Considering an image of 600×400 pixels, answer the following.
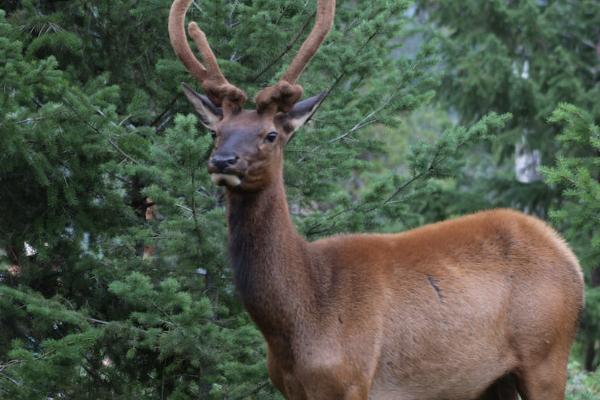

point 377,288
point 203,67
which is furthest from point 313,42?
point 377,288

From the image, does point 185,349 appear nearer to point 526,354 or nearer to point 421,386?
point 421,386

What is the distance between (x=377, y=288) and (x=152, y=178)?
74.5 inches

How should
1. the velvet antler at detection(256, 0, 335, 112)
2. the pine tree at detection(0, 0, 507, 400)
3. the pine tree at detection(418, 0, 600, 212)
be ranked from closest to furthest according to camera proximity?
1. the velvet antler at detection(256, 0, 335, 112)
2. the pine tree at detection(0, 0, 507, 400)
3. the pine tree at detection(418, 0, 600, 212)

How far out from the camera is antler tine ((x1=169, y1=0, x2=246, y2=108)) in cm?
620

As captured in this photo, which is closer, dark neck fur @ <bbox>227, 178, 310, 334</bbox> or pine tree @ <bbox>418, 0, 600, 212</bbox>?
dark neck fur @ <bbox>227, 178, 310, 334</bbox>

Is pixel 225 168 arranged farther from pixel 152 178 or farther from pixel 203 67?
pixel 152 178

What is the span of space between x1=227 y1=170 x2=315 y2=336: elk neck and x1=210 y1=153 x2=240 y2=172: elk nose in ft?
1.12

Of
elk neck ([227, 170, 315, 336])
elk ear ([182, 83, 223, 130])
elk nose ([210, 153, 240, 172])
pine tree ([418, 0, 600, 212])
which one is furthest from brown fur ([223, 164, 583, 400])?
pine tree ([418, 0, 600, 212])

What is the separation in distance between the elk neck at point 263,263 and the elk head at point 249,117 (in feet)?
0.44

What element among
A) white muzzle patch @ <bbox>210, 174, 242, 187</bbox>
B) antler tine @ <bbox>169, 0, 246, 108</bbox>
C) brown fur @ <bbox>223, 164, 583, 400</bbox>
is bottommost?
brown fur @ <bbox>223, 164, 583, 400</bbox>

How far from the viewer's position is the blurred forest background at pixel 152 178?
22.6ft

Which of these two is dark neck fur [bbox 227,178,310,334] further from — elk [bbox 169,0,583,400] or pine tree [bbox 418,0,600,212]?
pine tree [bbox 418,0,600,212]

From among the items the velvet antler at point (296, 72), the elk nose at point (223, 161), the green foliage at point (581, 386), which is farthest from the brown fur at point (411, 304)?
the green foliage at point (581, 386)

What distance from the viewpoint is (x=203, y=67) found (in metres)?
6.67
